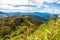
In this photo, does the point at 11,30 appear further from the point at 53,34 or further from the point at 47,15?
the point at 53,34

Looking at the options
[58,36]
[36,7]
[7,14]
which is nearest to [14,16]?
[7,14]

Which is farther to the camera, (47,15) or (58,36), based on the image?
(47,15)

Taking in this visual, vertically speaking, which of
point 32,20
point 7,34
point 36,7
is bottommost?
point 7,34

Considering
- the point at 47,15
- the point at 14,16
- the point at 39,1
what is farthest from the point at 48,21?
the point at 14,16

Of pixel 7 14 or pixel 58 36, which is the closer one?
pixel 58 36

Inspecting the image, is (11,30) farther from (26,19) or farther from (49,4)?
(49,4)

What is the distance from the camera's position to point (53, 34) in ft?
6.82

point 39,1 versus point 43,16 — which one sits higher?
point 39,1

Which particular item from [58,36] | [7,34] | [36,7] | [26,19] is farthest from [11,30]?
[58,36]

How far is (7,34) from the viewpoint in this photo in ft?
8.50

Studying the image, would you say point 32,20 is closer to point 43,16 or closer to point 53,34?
point 43,16

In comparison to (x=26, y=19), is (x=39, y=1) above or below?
above

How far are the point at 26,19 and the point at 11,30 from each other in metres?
0.23

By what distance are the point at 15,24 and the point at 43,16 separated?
1.18ft
